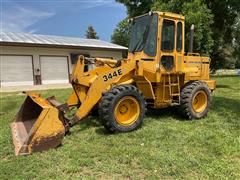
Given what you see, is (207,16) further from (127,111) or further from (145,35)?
(127,111)

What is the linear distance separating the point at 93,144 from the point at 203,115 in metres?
3.19

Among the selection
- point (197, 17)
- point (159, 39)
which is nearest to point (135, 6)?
point (197, 17)

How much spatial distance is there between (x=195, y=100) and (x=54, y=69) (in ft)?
49.3

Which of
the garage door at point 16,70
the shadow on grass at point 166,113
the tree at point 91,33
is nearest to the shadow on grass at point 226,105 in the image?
the shadow on grass at point 166,113

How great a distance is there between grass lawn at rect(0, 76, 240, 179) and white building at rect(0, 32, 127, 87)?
12875 mm

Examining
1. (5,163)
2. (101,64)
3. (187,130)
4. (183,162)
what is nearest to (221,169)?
(183,162)

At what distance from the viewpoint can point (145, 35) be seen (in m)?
6.59

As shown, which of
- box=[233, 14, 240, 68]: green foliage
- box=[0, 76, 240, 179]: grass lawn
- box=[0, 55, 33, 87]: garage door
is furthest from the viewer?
box=[0, 55, 33, 87]: garage door

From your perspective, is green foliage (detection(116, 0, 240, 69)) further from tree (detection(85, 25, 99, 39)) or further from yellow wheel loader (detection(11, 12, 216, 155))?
tree (detection(85, 25, 99, 39))

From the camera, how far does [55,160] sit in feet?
14.7

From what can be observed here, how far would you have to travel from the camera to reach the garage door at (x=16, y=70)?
18.3 metres

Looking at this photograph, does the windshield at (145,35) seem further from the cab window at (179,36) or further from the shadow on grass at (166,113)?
the shadow on grass at (166,113)

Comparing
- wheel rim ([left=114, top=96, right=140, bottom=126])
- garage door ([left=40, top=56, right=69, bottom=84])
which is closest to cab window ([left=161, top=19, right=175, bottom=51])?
wheel rim ([left=114, top=96, right=140, bottom=126])

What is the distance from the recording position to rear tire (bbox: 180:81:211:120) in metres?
6.76
